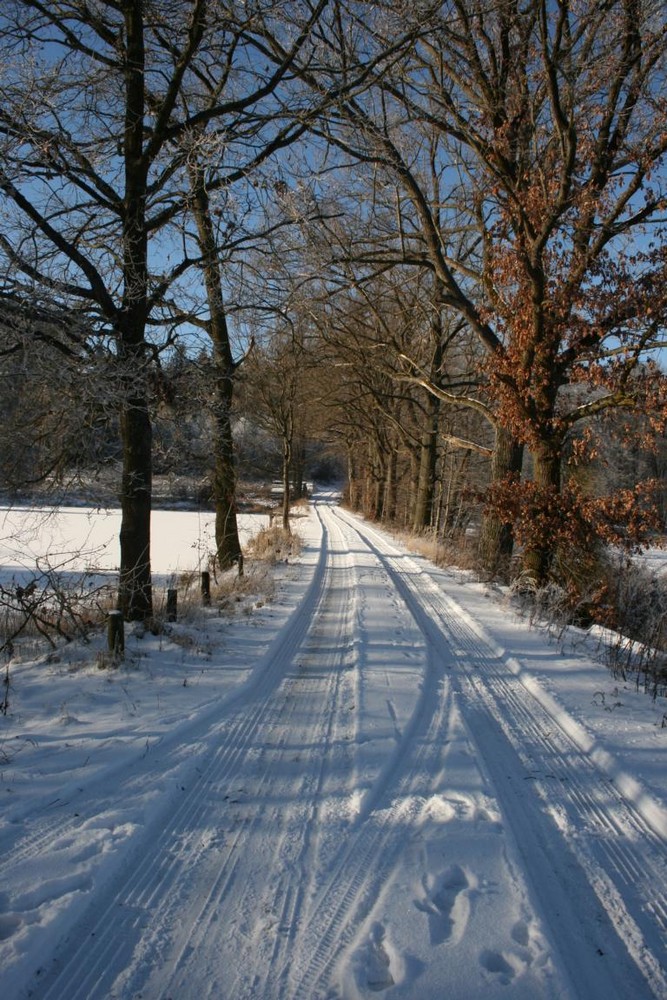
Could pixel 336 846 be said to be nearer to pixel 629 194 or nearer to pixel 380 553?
pixel 629 194

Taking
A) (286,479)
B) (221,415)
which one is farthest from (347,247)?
(286,479)

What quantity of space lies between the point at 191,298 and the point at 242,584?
5073mm

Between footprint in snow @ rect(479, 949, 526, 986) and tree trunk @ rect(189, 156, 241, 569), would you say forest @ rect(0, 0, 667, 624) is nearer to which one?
tree trunk @ rect(189, 156, 241, 569)

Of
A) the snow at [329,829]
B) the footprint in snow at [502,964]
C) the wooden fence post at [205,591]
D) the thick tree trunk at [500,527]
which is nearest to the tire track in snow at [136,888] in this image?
the snow at [329,829]

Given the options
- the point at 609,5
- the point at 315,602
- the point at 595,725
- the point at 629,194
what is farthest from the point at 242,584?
the point at 609,5

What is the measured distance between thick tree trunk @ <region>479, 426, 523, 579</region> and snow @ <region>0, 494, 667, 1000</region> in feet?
19.9

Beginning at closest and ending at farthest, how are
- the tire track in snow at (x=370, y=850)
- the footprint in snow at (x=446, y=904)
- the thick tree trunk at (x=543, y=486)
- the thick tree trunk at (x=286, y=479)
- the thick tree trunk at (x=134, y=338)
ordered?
the tire track in snow at (x=370, y=850), the footprint in snow at (x=446, y=904), the thick tree trunk at (x=134, y=338), the thick tree trunk at (x=543, y=486), the thick tree trunk at (x=286, y=479)

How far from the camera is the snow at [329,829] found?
7.48ft

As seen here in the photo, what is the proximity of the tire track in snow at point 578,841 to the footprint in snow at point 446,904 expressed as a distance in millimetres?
370

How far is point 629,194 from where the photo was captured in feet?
28.9

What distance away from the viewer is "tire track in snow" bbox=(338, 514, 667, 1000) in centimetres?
238

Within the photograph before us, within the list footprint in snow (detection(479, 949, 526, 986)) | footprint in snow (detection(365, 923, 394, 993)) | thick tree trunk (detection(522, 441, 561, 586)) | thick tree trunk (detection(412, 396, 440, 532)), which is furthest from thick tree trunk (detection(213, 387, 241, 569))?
thick tree trunk (detection(412, 396, 440, 532))

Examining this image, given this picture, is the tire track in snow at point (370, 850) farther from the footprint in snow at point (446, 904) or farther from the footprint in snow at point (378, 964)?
the footprint in snow at point (446, 904)

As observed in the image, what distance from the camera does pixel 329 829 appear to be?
316 centimetres
